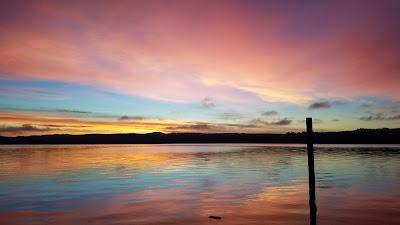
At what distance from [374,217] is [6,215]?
24810mm

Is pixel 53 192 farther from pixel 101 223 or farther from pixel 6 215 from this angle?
pixel 101 223

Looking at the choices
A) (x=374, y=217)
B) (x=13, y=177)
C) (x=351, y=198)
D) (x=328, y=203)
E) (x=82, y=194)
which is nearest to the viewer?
(x=374, y=217)

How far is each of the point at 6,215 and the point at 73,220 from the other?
554cm

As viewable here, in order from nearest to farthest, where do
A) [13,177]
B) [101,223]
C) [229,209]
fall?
[101,223], [229,209], [13,177]

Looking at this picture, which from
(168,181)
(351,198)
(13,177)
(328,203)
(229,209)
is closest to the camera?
(229,209)

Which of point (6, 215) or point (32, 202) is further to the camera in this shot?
point (32, 202)

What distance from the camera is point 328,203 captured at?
27.6 meters

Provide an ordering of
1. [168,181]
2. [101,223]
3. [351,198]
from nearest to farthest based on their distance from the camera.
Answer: [101,223]
[351,198]
[168,181]

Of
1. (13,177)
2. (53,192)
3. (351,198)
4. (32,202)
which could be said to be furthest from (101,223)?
(13,177)

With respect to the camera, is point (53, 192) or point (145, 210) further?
point (53, 192)

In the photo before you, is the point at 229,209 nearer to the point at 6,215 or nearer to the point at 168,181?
the point at 6,215

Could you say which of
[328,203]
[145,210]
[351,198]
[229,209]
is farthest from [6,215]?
[351,198]

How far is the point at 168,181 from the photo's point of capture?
42.9m

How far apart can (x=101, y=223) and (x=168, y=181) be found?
70.8 ft
